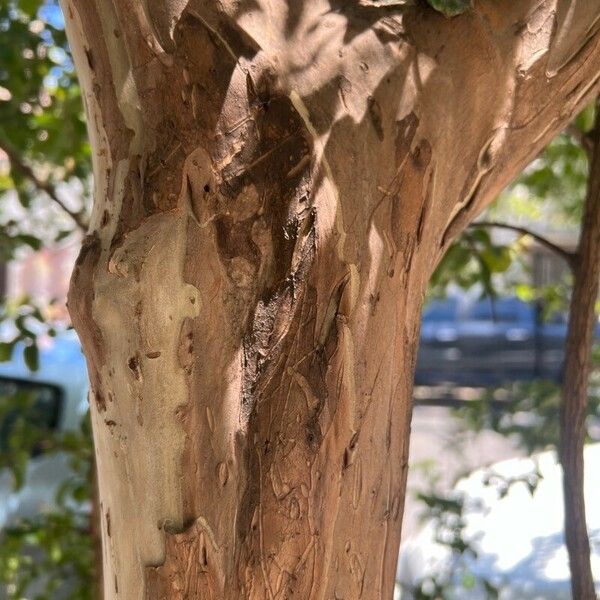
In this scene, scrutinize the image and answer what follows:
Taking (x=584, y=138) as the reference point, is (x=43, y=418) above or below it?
below

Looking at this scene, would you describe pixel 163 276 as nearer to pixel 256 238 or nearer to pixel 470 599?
pixel 256 238

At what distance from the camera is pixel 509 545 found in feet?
9.90

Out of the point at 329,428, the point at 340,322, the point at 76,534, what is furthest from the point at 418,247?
the point at 76,534

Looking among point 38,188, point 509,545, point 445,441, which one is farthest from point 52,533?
point 509,545

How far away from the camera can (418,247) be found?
149cm

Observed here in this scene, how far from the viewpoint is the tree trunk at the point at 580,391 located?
2.18 meters

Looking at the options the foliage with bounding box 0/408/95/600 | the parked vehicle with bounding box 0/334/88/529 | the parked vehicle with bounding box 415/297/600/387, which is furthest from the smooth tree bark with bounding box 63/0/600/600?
the parked vehicle with bounding box 415/297/600/387

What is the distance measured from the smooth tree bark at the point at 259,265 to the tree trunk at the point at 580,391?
0.87 m

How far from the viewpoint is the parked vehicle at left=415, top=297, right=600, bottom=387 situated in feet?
30.8

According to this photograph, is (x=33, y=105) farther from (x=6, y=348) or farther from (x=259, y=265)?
(x=259, y=265)

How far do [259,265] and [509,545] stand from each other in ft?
6.56

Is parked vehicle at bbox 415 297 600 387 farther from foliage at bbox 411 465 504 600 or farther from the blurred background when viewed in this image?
foliage at bbox 411 465 504 600

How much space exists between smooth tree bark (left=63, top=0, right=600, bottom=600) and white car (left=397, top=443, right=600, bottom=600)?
1.41 metres

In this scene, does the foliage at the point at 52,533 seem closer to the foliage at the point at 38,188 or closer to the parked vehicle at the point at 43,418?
the foliage at the point at 38,188
